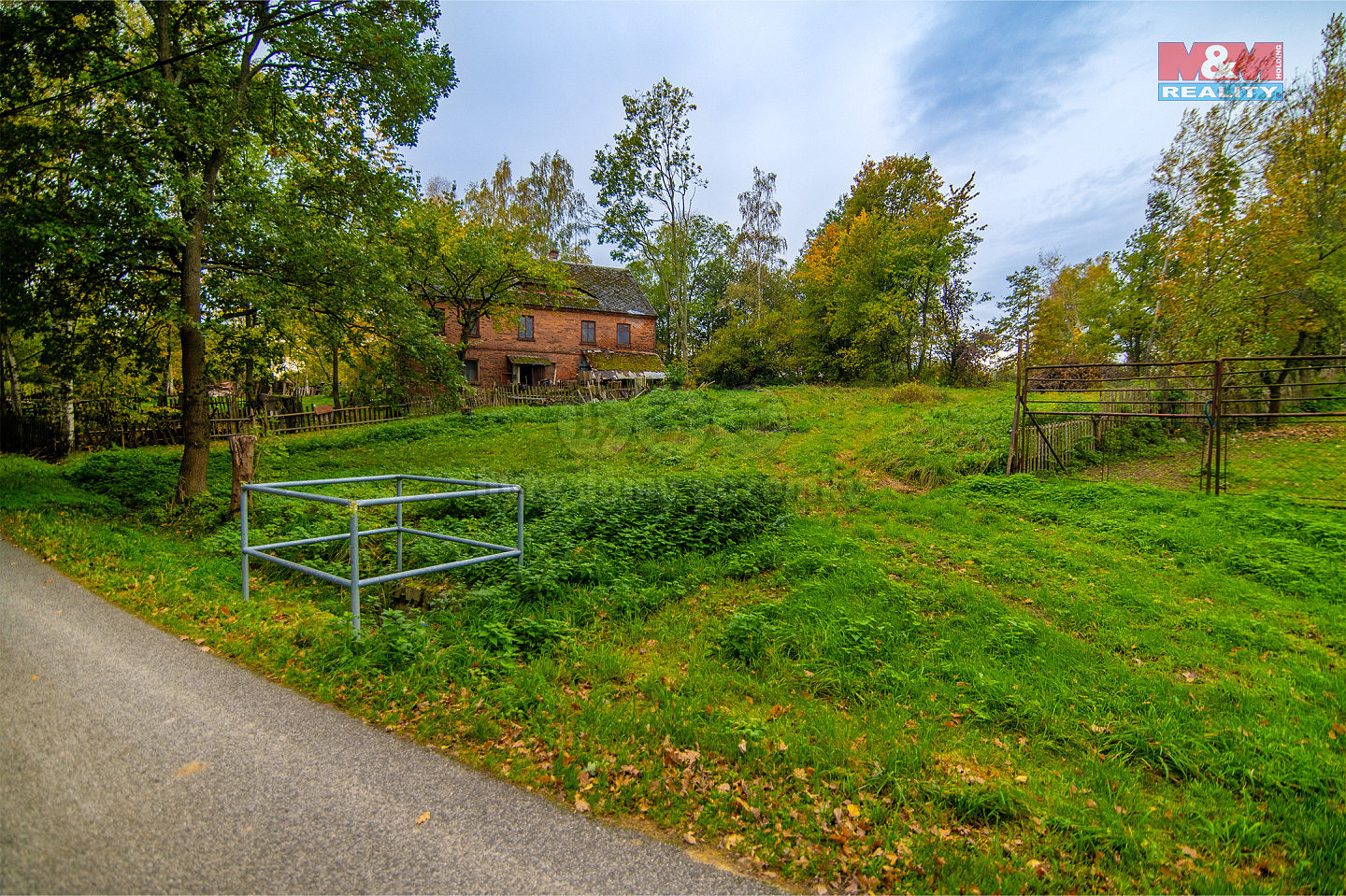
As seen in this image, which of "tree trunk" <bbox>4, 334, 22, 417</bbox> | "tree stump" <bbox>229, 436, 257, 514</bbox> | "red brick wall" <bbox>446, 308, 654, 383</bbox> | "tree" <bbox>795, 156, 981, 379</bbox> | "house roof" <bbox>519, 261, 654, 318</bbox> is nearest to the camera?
"tree stump" <bbox>229, 436, 257, 514</bbox>

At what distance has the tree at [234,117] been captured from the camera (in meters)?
9.60

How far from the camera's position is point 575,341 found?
3762 centimetres

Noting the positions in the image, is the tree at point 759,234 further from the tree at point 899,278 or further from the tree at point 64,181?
the tree at point 64,181

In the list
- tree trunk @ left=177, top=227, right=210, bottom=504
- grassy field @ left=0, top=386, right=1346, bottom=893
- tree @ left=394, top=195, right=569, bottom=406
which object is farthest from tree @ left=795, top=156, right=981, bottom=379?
tree trunk @ left=177, top=227, right=210, bottom=504

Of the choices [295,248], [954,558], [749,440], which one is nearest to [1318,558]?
[954,558]

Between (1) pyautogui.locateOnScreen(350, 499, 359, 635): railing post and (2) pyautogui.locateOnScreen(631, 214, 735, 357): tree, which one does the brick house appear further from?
(1) pyautogui.locateOnScreen(350, 499, 359, 635): railing post

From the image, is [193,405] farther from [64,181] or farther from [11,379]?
[11,379]

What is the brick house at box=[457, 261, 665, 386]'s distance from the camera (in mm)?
35094

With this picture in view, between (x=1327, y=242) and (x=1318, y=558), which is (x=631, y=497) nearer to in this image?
(x=1318, y=558)

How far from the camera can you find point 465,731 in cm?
357

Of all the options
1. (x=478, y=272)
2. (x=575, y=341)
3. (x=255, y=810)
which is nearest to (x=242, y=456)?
(x=255, y=810)

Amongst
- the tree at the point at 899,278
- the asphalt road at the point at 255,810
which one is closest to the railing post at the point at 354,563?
the asphalt road at the point at 255,810

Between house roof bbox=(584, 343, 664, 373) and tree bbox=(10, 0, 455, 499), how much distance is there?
25.0 meters

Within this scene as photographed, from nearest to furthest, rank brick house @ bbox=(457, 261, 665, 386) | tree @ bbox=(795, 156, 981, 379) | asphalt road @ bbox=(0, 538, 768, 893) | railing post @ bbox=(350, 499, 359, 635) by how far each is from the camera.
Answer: asphalt road @ bbox=(0, 538, 768, 893)
railing post @ bbox=(350, 499, 359, 635)
tree @ bbox=(795, 156, 981, 379)
brick house @ bbox=(457, 261, 665, 386)
